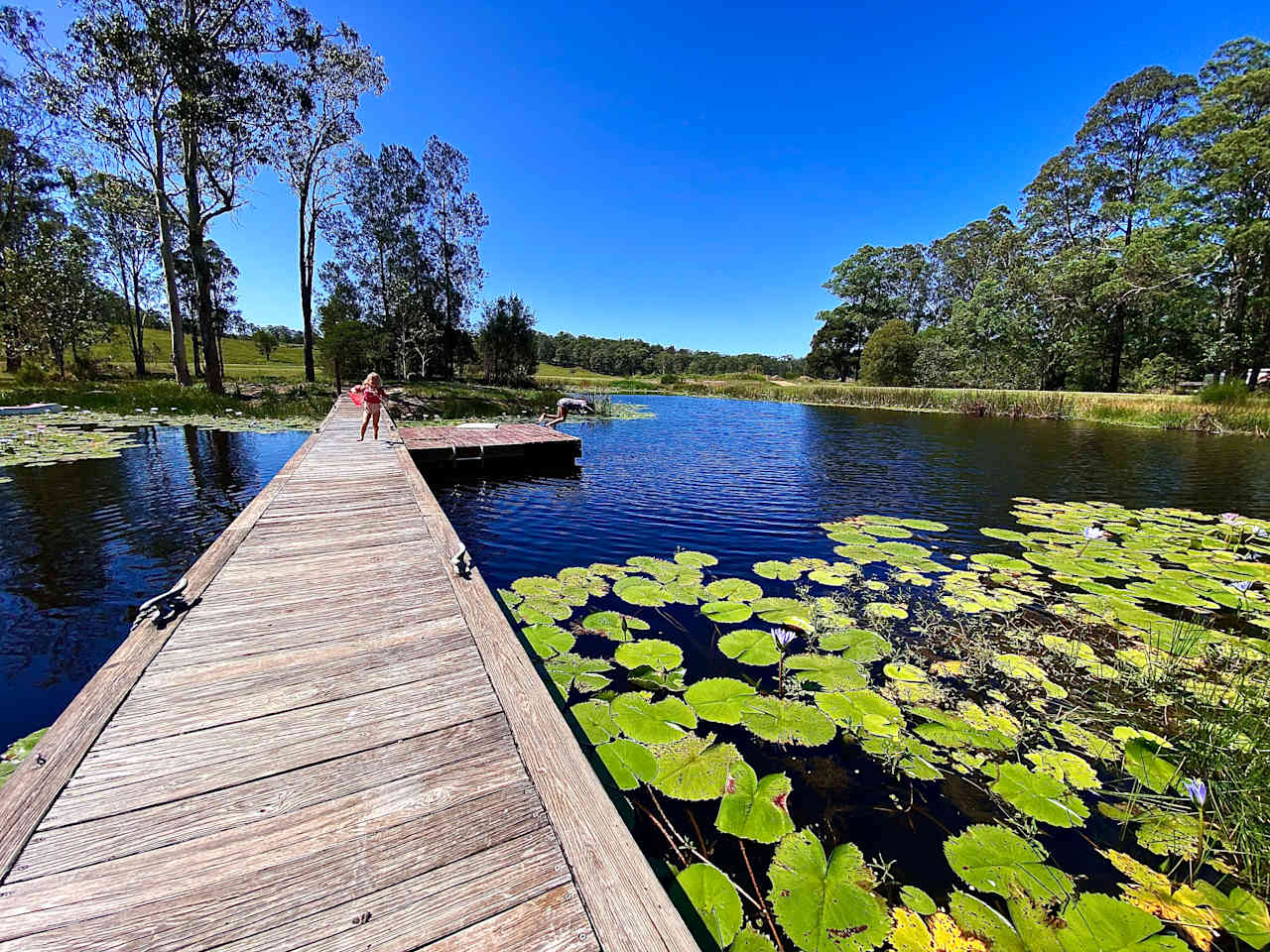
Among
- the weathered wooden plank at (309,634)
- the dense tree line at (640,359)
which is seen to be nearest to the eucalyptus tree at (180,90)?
the weathered wooden plank at (309,634)

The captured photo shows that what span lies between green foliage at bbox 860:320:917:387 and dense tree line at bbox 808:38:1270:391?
0.42 meters

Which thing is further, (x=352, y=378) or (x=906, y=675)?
(x=352, y=378)

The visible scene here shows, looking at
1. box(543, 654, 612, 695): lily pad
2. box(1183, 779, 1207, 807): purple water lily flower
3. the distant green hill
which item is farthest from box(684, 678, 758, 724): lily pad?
the distant green hill

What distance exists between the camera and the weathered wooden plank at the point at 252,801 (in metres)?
1.35

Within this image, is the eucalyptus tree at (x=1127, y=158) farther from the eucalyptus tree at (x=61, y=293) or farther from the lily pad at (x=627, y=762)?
the eucalyptus tree at (x=61, y=293)

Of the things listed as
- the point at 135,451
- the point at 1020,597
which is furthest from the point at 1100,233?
the point at 135,451

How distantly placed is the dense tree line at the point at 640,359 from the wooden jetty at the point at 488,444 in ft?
240

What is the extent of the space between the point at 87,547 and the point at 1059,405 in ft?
114

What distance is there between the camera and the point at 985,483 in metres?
9.91

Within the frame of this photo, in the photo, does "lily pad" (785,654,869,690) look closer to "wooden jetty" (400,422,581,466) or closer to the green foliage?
"wooden jetty" (400,422,581,466)

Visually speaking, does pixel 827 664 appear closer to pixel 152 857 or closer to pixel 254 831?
pixel 254 831

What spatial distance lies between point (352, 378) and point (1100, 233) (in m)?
47.6

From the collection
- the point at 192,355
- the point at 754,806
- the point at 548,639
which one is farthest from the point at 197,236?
the point at 192,355

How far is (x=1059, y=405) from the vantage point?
80.0ft
